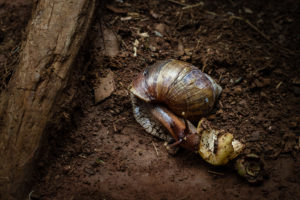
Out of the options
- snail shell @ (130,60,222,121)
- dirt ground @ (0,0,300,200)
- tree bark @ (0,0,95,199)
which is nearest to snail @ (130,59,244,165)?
snail shell @ (130,60,222,121)

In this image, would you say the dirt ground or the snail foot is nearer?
the dirt ground

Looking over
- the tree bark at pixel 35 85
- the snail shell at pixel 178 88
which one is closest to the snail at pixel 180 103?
the snail shell at pixel 178 88

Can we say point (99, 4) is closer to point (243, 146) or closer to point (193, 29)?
point (193, 29)

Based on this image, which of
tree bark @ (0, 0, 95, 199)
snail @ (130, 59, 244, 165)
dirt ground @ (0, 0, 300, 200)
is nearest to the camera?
tree bark @ (0, 0, 95, 199)

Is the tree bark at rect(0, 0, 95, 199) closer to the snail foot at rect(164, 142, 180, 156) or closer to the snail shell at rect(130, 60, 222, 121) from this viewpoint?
the snail shell at rect(130, 60, 222, 121)

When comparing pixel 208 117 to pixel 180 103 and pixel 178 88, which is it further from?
pixel 178 88

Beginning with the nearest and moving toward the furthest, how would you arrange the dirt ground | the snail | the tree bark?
1. the tree bark
2. the dirt ground
3. the snail

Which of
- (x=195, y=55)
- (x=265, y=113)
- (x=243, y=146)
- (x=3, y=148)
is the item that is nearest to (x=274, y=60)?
(x=265, y=113)
